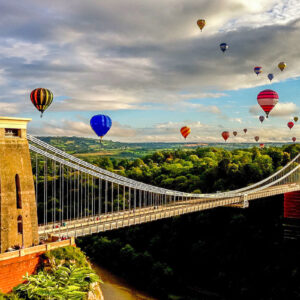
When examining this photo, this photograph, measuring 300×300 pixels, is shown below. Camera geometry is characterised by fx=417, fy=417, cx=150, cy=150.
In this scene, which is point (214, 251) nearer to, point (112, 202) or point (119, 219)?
point (119, 219)

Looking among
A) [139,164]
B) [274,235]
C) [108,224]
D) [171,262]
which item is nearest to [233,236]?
[274,235]

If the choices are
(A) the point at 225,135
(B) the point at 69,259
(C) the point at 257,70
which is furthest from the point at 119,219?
(A) the point at 225,135

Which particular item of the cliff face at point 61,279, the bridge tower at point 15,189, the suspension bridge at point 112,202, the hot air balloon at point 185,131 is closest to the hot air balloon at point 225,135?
the hot air balloon at point 185,131

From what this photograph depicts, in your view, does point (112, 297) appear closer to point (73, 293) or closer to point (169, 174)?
point (73, 293)

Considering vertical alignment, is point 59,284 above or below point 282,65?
below

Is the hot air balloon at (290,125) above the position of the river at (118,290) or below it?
above

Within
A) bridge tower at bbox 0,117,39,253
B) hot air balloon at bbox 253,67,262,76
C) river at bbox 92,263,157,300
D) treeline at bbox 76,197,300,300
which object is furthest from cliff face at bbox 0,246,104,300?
hot air balloon at bbox 253,67,262,76

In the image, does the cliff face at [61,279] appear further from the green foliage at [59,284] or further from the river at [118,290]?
the river at [118,290]
